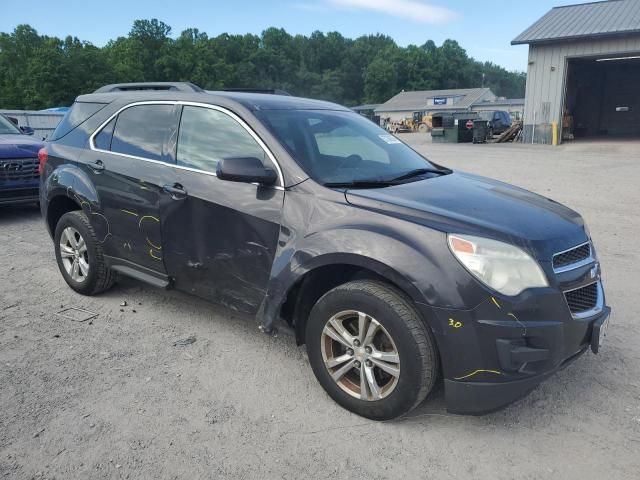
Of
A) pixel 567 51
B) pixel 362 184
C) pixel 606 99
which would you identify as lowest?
pixel 362 184

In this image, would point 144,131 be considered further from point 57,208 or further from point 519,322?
point 519,322

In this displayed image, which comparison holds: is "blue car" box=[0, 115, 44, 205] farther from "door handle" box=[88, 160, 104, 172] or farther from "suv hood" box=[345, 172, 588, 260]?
"suv hood" box=[345, 172, 588, 260]

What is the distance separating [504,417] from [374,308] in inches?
41.5

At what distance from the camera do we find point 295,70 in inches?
4540

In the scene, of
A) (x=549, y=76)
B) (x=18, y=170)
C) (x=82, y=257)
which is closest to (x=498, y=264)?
(x=82, y=257)

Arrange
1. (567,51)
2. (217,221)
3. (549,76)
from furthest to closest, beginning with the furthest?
1. (549,76)
2. (567,51)
3. (217,221)

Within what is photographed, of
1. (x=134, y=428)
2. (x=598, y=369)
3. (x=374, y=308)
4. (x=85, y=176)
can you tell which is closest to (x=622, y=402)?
(x=598, y=369)

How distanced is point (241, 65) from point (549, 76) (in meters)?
84.5

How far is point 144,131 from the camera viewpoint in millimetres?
4121

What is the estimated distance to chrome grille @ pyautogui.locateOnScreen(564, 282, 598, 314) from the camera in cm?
275

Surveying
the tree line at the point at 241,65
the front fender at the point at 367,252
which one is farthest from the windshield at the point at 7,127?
the tree line at the point at 241,65

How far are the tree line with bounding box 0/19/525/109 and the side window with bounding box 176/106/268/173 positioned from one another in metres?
58.5

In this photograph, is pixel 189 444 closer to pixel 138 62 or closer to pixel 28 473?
pixel 28 473

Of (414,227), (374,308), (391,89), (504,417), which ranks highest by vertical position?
(391,89)
